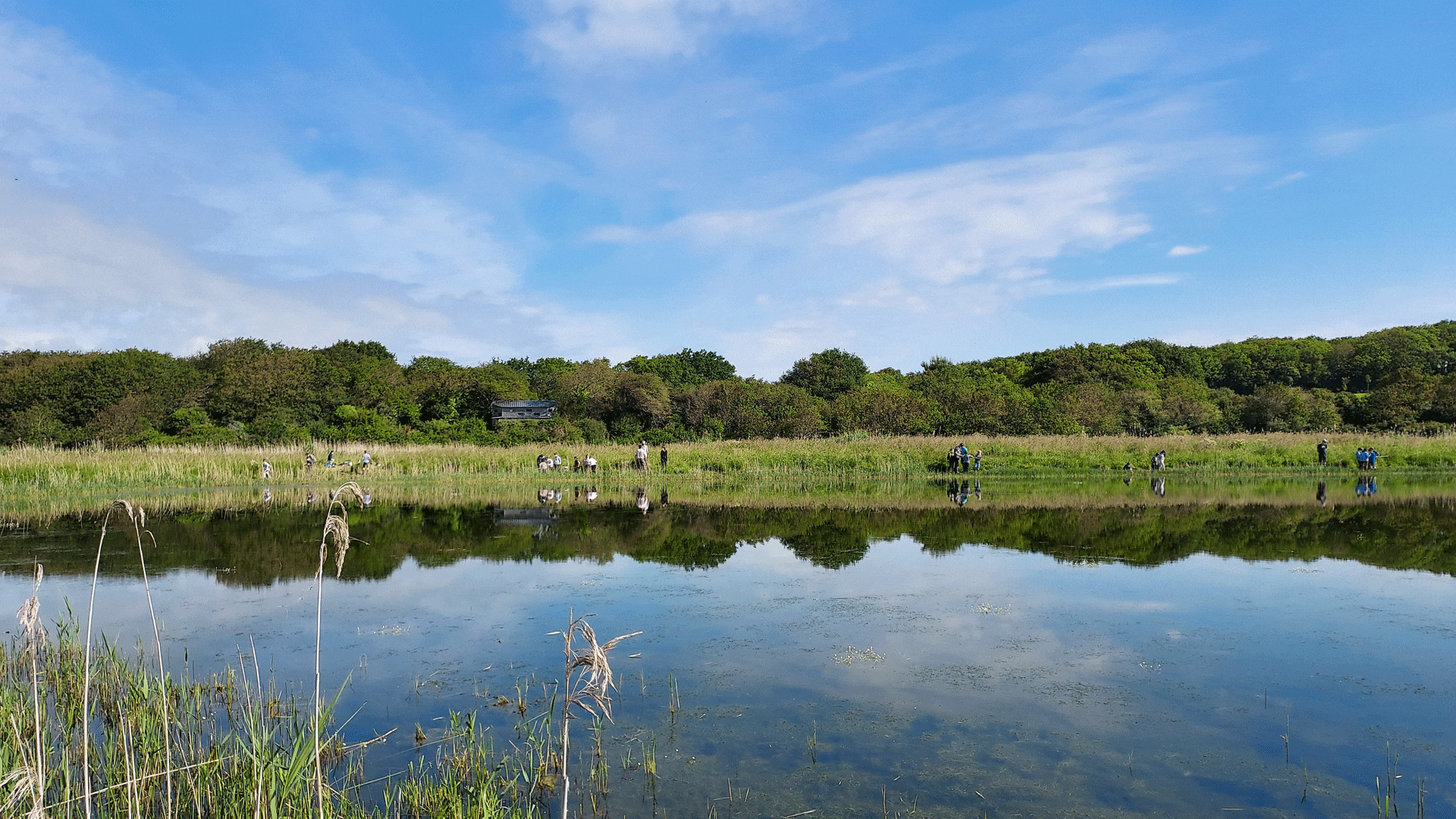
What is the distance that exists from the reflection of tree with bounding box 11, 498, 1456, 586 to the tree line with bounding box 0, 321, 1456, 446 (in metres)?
20.2

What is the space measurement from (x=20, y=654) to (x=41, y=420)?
4803 centimetres

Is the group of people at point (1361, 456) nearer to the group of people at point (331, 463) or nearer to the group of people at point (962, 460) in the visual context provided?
the group of people at point (962, 460)

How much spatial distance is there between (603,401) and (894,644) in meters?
38.4

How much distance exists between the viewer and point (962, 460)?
30.8 metres

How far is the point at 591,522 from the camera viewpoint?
18.1 m

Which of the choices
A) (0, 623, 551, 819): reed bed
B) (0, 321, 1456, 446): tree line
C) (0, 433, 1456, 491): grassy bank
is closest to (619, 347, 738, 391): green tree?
(0, 321, 1456, 446): tree line

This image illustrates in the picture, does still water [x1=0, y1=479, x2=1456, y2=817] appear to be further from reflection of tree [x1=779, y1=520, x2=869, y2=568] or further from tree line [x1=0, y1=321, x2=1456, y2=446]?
tree line [x1=0, y1=321, x2=1456, y2=446]

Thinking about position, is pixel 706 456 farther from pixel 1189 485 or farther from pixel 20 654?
pixel 20 654

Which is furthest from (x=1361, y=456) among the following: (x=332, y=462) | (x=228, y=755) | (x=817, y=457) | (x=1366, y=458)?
(x=332, y=462)

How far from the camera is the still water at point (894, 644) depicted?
205 inches

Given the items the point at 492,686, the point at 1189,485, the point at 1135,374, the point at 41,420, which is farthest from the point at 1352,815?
the point at 1135,374

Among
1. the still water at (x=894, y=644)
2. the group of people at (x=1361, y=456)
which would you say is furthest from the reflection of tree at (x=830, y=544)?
the group of people at (x=1361, y=456)

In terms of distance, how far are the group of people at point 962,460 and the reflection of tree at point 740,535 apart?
1027 centimetres

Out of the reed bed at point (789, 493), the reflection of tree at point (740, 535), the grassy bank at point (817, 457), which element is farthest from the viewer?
the grassy bank at point (817, 457)
